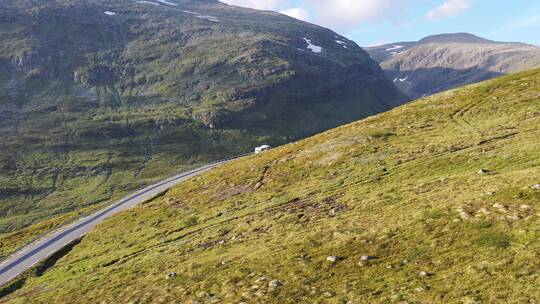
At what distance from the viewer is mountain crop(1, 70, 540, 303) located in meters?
18.3

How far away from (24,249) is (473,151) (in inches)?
2270

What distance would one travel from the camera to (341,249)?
2325 cm

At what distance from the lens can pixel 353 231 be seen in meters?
25.3

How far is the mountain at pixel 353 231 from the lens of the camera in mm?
18281

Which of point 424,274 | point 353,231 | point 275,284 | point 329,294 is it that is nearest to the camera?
point 424,274

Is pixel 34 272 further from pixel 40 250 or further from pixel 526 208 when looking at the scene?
pixel 526 208

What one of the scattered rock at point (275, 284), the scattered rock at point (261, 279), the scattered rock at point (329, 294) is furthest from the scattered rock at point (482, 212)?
the scattered rock at point (261, 279)

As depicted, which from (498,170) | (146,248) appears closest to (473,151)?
(498,170)

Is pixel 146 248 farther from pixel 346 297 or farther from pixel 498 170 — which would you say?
pixel 498 170

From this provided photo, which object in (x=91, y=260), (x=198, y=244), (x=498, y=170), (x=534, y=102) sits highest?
(x=534, y=102)

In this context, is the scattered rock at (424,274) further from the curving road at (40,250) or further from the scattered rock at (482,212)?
the curving road at (40,250)

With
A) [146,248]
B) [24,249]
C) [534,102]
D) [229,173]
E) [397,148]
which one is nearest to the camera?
[146,248]

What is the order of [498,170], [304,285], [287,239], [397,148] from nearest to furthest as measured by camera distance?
[304,285] → [287,239] → [498,170] → [397,148]

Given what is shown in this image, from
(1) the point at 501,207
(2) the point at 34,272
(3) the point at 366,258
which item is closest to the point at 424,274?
(3) the point at 366,258
